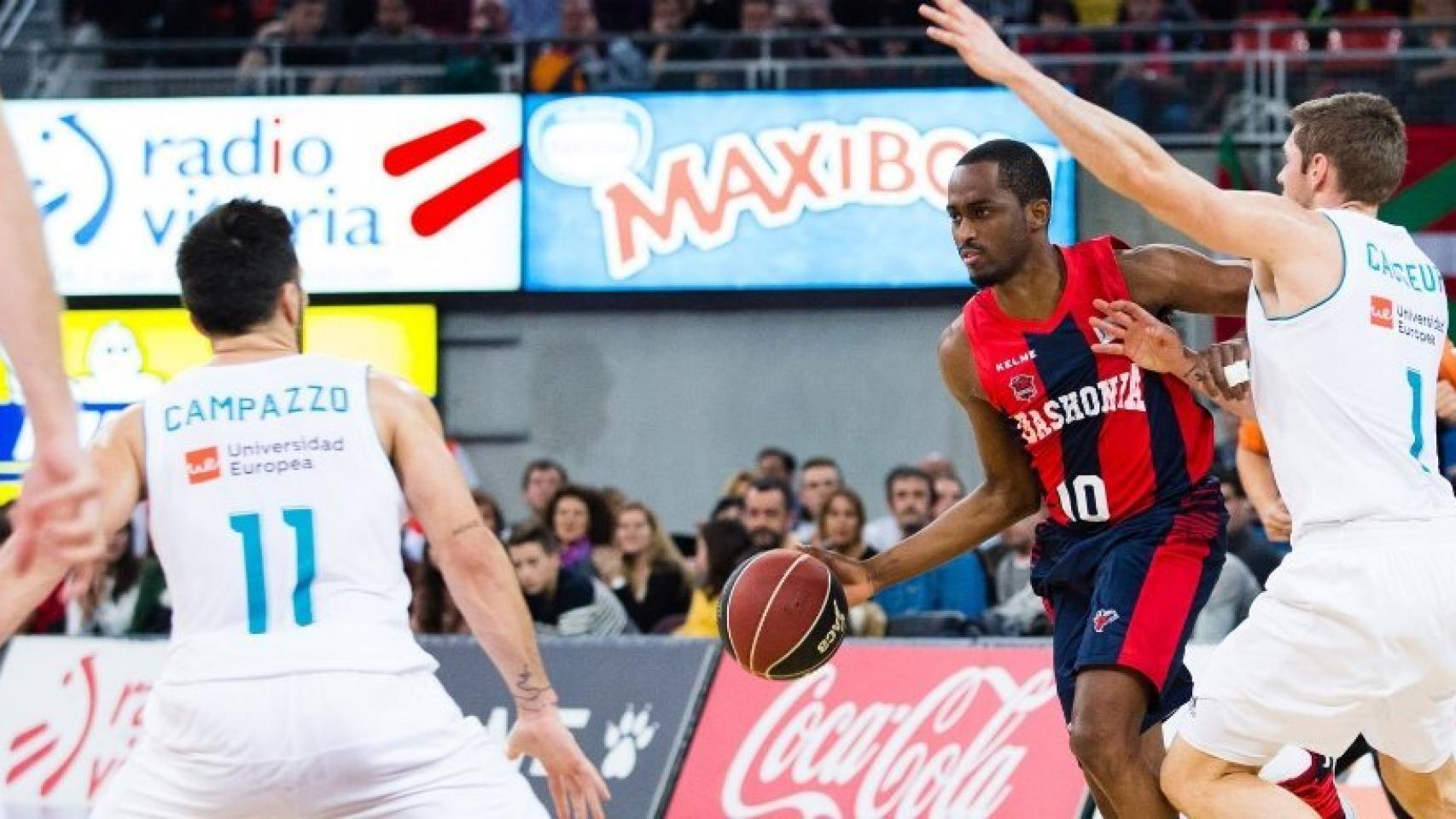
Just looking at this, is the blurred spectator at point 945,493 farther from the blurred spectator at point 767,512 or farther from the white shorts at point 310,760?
the white shorts at point 310,760

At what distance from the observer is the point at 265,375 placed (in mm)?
4695

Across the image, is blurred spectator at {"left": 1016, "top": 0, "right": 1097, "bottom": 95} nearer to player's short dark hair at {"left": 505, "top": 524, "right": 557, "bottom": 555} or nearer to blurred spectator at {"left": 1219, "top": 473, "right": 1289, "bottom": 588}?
blurred spectator at {"left": 1219, "top": 473, "right": 1289, "bottom": 588}

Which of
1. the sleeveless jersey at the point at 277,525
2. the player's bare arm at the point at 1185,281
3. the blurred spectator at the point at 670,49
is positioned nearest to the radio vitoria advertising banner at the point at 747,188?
the blurred spectator at the point at 670,49

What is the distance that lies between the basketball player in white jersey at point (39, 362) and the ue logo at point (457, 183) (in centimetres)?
1244

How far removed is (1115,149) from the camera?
4.88 metres

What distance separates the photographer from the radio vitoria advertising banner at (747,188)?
1479 centimetres

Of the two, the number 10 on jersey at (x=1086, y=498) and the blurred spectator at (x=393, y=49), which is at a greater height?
the blurred spectator at (x=393, y=49)

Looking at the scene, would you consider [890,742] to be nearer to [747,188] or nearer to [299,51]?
[747,188]

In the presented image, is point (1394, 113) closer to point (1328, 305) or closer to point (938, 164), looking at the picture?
point (1328, 305)

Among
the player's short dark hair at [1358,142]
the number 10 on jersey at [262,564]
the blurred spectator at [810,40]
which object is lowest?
the number 10 on jersey at [262,564]

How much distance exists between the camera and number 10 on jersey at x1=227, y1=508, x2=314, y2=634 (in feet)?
14.8

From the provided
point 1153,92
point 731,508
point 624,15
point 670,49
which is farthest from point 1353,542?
point 624,15

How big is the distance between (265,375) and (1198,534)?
276cm

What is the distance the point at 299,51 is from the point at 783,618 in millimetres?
10879
